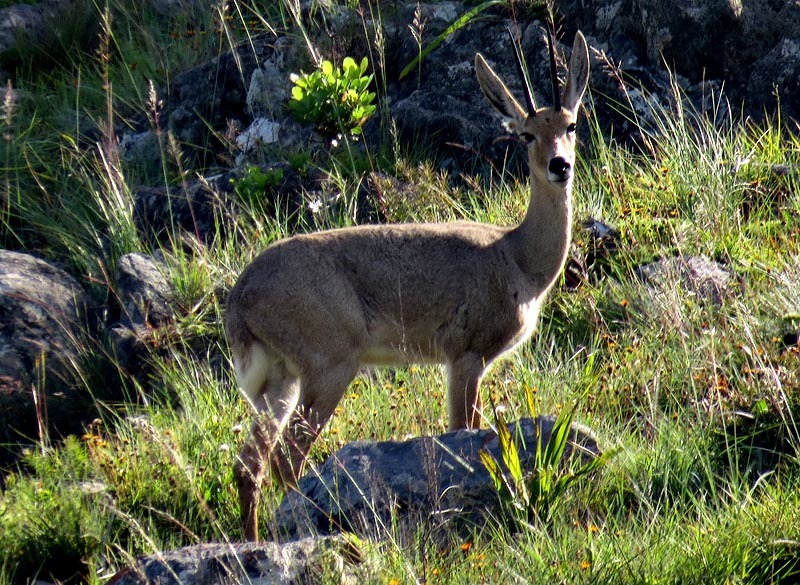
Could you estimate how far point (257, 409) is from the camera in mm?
6621

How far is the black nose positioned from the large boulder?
3.24 metres

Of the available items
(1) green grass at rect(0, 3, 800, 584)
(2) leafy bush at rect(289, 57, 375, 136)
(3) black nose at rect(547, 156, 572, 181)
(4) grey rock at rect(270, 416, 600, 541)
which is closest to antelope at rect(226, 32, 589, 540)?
(3) black nose at rect(547, 156, 572, 181)

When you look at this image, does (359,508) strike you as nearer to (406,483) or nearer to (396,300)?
(406,483)

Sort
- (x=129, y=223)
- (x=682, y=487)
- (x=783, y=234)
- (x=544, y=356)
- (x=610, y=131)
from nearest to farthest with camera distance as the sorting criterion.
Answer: (x=682, y=487) → (x=544, y=356) → (x=783, y=234) → (x=129, y=223) → (x=610, y=131)

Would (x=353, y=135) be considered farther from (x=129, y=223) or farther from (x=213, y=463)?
(x=213, y=463)

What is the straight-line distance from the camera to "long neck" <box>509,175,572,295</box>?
7152mm

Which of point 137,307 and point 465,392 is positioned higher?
point 465,392

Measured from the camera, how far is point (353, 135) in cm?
1036

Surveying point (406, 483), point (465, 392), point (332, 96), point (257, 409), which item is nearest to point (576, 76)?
point (465, 392)

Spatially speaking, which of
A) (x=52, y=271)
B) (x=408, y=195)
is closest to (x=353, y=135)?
(x=408, y=195)

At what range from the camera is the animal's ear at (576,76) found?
7.32m

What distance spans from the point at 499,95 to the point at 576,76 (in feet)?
1.58

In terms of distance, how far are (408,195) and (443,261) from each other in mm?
2376

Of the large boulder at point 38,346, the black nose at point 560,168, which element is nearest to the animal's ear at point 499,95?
the black nose at point 560,168
